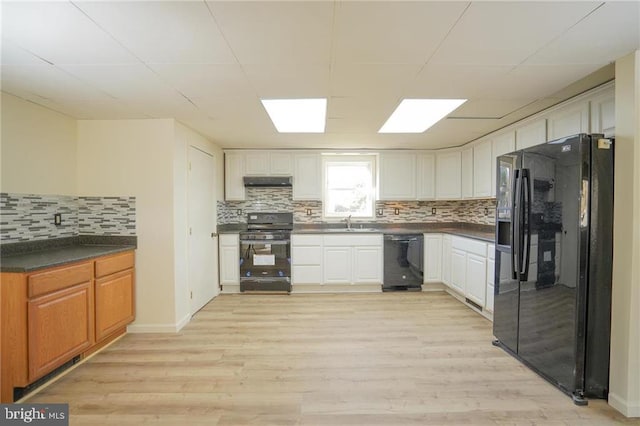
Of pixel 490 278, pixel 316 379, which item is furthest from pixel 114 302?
pixel 490 278

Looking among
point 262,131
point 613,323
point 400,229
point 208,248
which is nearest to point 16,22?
point 262,131

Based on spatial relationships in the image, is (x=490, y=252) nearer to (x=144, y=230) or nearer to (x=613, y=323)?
(x=613, y=323)

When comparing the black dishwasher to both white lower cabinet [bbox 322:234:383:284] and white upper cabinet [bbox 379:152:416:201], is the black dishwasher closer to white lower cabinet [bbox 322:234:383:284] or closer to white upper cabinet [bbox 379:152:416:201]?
white lower cabinet [bbox 322:234:383:284]

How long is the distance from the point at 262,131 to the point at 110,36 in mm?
1993

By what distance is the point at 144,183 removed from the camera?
9.84ft

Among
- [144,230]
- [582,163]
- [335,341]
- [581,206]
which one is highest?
[582,163]

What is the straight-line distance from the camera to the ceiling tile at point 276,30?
1350 millimetres

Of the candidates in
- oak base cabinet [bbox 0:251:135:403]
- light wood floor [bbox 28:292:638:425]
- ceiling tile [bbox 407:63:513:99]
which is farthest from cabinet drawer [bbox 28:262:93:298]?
ceiling tile [bbox 407:63:513:99]

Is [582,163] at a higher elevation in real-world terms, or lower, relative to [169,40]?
lower

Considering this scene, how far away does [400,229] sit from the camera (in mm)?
4668

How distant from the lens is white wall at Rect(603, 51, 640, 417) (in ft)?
5.72

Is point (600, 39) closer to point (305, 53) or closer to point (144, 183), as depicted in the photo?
point (305, 53)

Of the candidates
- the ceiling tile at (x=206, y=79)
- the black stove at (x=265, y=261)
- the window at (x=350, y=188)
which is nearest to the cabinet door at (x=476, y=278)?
the window at (x=350, y=188)

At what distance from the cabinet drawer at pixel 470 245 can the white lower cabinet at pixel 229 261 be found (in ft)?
10.5
